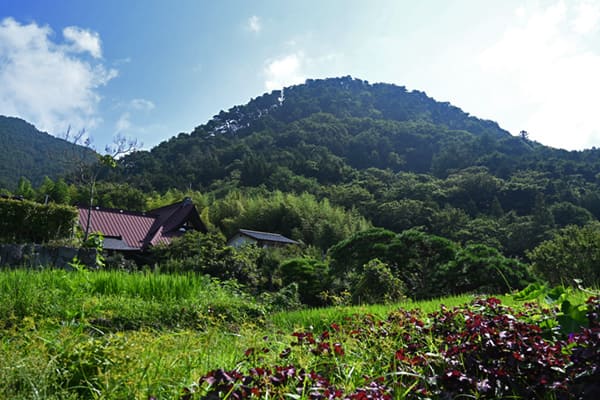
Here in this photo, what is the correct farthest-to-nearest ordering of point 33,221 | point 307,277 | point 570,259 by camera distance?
point 307,277 → point 570,259 → point 33,221

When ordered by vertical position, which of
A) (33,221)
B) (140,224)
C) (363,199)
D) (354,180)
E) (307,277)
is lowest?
(307,277)

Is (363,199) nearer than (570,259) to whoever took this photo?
No

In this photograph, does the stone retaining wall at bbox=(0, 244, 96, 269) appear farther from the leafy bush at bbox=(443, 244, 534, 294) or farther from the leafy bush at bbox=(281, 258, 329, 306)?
the leafy bush at bbox=(443, 244, 534, 294)

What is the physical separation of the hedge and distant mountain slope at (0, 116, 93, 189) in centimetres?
2407

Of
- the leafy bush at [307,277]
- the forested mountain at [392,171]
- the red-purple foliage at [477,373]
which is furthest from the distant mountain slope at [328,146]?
the red-purple foliage at [477,373]

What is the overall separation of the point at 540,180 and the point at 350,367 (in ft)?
132

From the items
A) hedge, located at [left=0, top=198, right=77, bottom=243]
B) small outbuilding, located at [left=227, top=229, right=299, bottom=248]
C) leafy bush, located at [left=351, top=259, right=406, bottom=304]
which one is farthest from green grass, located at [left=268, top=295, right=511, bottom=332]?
small outbuilding, located at [left=227, top=229, right=299, bottom=248]

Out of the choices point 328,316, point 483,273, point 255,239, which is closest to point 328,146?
point 255,239

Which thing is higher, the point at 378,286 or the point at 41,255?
the point at 41,255

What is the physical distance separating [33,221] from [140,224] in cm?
991

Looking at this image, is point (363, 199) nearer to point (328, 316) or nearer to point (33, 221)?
point (33, 221)

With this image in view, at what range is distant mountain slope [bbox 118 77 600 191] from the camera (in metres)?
37.7

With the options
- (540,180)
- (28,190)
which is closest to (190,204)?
(28,190)

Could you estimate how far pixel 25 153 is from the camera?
40.4 m
